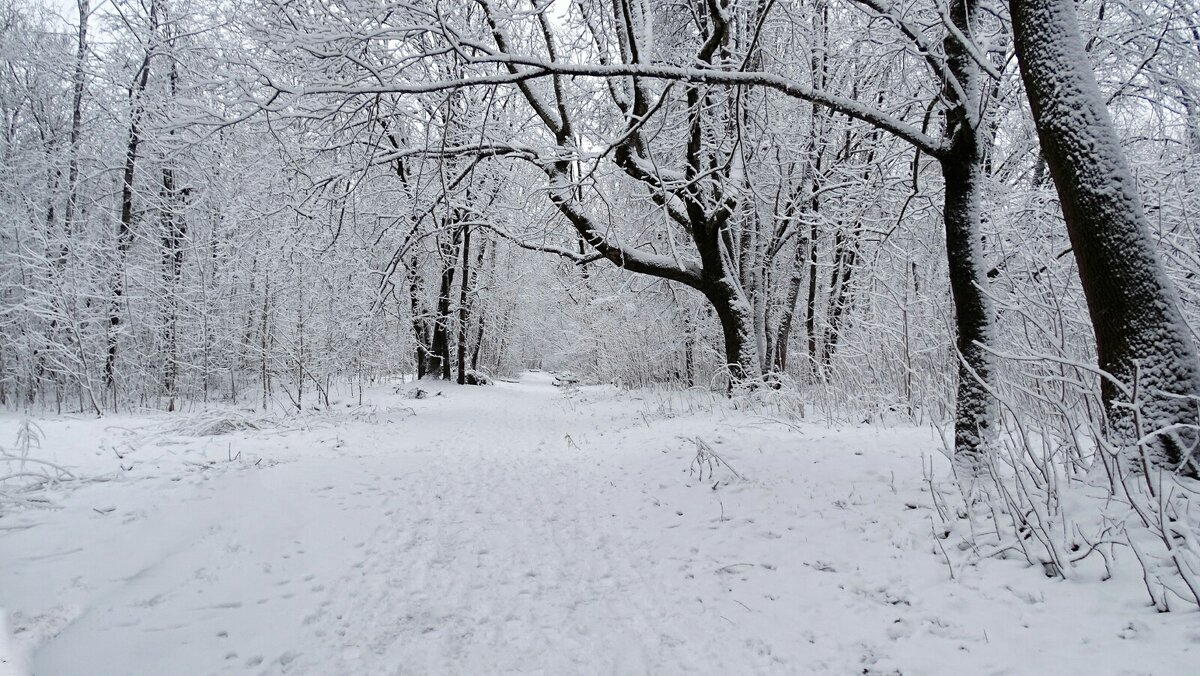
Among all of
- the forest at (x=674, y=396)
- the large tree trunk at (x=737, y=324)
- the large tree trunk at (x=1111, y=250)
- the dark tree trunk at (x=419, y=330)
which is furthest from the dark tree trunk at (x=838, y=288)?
the dark tree trunk at (x=419, y=330)

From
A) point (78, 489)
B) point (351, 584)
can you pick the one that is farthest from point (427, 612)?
point (78, 489)

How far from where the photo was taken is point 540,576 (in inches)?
141

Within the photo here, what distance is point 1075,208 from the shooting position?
2730 millimetres

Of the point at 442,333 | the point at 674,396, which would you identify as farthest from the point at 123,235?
the point at 674,396

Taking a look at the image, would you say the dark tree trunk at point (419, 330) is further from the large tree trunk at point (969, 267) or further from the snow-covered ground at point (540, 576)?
the large tree trunk at point (969, 267)

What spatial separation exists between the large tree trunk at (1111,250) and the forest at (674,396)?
2cm

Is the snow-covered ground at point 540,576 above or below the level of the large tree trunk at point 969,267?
below

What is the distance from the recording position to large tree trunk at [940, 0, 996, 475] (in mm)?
3658

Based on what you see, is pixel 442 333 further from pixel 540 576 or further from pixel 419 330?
pixel 540 576

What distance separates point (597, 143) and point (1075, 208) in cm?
774

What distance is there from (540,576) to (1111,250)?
12.8 ft

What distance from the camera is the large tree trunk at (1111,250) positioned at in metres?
2.45

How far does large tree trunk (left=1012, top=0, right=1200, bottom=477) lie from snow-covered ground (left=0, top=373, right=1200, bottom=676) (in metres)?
0.90

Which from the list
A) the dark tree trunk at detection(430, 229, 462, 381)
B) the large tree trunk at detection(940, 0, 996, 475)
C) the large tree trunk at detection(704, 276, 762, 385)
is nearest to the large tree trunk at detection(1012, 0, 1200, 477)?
the large tree trunk at detection(940, 0, 996, 475)
